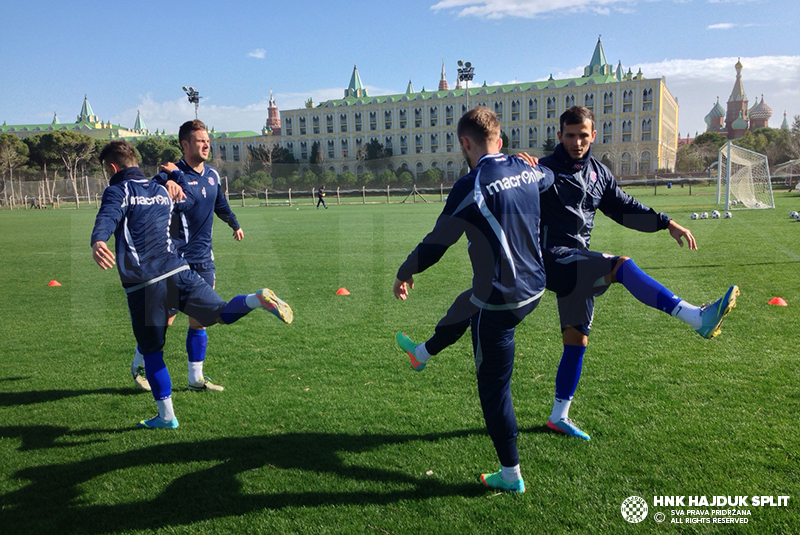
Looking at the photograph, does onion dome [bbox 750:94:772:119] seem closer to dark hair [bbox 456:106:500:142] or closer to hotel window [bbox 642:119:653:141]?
hotel window [bbox 642:119:653:141]

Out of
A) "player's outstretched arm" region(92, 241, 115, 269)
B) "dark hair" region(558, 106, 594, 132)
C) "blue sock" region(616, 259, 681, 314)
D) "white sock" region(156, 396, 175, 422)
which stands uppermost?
"dark hair" region(558, 106, 594, 132)

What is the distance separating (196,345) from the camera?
512cm

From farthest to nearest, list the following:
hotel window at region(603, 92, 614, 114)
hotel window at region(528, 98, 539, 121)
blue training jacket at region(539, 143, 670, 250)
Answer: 1. hotel window at region(528, 98, 539, 121)
2. hotel window at region(603, 92, 614, 114)
3. blue training jacket at region(539, 143, 670, 250)

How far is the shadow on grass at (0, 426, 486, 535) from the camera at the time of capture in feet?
10.2

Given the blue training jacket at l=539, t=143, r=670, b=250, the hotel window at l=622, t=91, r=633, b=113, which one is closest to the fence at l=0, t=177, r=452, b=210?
the blue training jacket at l=539, t=143, r=670, b=250

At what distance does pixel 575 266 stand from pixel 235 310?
268 cm

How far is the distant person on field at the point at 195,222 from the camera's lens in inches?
198

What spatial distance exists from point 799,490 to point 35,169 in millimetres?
83407

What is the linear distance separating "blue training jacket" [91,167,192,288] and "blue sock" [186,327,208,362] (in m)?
1.02

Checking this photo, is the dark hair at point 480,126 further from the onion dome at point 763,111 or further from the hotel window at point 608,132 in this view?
the onion dome at point 763,111

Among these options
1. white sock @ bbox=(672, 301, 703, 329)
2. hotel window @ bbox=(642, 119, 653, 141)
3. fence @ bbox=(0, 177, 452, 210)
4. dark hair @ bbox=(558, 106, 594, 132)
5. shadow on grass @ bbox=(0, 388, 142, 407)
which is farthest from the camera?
hotel window @ bbox=(642, 119, 653, 141)

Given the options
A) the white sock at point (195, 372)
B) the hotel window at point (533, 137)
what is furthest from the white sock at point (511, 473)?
the hotel window at point (533, 137)

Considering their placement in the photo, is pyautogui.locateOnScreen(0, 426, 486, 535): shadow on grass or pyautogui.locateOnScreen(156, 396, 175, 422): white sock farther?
pyautogui.locateOnScreen(156, 396, 175, 422): white sock

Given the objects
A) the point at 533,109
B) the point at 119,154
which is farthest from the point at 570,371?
the point at 533,109
